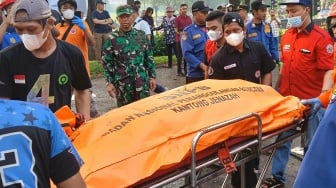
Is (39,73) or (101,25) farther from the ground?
(39,73)

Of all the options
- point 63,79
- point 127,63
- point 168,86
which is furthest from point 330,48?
point 168,86

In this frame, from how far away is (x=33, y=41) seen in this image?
2.70 meters

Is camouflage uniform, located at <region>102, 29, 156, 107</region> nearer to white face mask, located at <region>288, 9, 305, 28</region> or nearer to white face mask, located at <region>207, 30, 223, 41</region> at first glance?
white face mask, located at <region>207, 30, 223, 41</region>

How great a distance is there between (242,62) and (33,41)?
5.65 ft

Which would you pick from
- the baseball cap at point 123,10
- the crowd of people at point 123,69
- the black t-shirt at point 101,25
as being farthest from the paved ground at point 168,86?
the black t-shirt at point 101,25

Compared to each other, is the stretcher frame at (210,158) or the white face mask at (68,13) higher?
the white face mask at (68,13)

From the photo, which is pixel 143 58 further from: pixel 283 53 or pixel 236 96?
pixel 236 96

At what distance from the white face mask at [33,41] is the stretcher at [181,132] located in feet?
1.80

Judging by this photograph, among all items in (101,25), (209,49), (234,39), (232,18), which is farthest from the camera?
(101,25)

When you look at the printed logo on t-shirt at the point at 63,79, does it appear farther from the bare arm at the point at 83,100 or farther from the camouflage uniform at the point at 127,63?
the camouflage uniform at the point at 127,63

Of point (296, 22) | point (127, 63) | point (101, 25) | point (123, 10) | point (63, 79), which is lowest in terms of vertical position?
point (101, 25)

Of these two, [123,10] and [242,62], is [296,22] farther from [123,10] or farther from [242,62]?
[123,10]

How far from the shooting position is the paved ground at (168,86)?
4.41 metres

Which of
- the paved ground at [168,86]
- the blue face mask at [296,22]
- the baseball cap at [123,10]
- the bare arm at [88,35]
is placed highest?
the baseball cap at [123,10]
